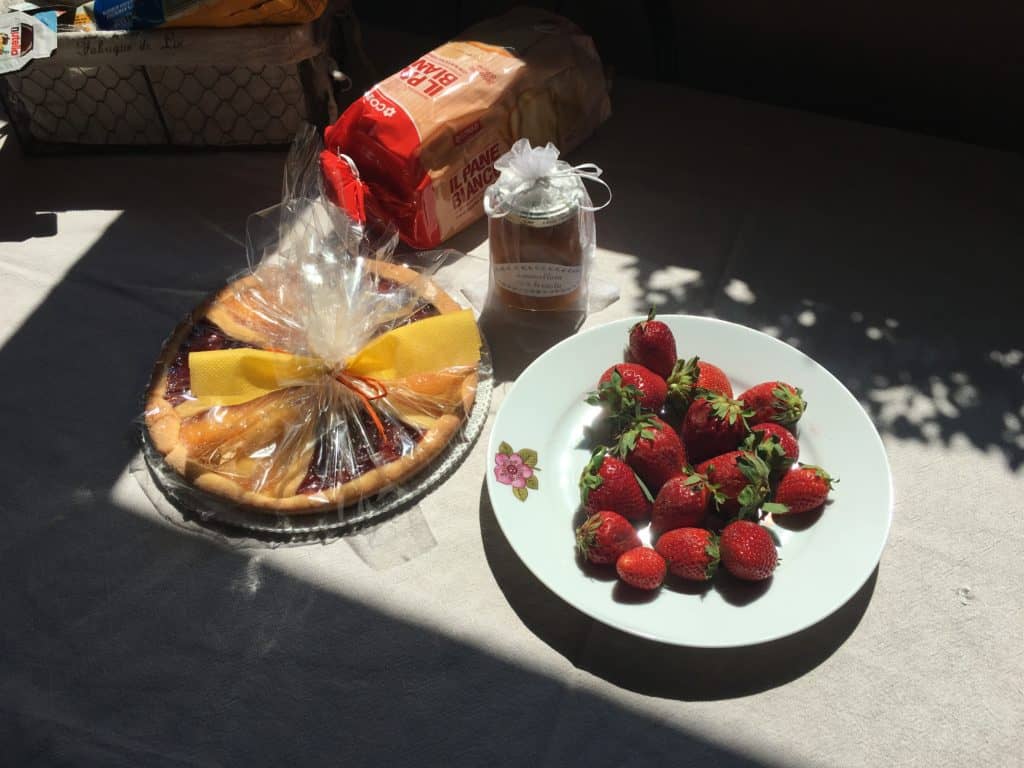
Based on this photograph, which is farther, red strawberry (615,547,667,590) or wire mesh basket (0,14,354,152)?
wire mesh basket (0,14,354,152)

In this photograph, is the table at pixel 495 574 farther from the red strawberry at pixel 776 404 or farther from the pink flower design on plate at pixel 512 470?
the red strawberry at pixel 776 404

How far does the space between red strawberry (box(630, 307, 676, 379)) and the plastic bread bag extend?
0.19m

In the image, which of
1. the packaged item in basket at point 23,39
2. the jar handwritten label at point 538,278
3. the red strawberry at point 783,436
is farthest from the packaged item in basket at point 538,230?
the packaged item in basket at point 23,39

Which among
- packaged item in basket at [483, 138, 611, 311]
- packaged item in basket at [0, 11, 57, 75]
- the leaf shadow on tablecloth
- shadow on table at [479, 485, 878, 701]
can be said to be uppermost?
packaged item in basket at [0, 11, 57, 75]

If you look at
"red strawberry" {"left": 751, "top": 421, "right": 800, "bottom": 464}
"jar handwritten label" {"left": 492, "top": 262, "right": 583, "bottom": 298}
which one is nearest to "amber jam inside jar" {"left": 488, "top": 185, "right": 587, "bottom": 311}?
"jar handwritten label" {"left": 492, "top": 262, "right": 583, "bottom": 298}

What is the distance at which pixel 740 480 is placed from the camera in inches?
32.6

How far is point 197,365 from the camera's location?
37.7 inches

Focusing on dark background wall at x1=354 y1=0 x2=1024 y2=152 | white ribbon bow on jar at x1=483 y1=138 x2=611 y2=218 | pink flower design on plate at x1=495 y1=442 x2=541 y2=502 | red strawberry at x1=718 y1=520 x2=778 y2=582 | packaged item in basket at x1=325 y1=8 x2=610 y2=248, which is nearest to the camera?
red strawberry at x1=718 y1=520 x2=778 y2=582

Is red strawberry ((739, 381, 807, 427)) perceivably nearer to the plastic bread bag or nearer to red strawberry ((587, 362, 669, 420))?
red strawberry ((587, 362, 669, 420))

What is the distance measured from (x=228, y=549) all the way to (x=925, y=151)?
4.09ft

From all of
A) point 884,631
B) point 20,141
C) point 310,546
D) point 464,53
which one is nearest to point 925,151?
point 464,53

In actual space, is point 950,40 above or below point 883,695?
above

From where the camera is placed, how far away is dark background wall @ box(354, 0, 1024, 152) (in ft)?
4.67

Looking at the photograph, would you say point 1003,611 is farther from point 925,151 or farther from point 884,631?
point 925,151
